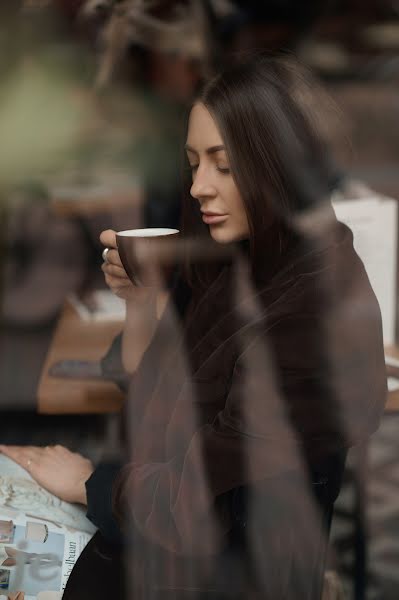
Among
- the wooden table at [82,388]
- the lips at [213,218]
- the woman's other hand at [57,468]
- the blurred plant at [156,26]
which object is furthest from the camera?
Result: the blurred plant at [156,26]

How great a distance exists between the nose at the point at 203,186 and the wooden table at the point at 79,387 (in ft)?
2.02

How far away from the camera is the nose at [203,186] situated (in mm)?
1312

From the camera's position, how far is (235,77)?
1264 millimetres

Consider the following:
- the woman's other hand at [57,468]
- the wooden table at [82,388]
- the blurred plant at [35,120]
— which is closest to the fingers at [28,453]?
the woman's other hand at [57,468]

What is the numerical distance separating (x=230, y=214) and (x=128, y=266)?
0.21m

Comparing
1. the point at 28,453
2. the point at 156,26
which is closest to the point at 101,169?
the point at 156,26

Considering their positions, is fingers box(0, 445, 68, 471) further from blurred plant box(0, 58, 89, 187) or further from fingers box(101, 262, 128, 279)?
blurred plant box(0, 58, 89, 187)

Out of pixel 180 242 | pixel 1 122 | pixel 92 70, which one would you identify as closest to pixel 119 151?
pixel 92 70

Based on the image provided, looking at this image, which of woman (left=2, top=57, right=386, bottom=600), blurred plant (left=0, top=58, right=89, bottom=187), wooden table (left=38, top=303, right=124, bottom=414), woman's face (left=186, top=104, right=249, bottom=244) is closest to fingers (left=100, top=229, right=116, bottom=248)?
woman (left=2, top=57, right=386, bottom=600)

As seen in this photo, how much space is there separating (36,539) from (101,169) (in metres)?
2.96

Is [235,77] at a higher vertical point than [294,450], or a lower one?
higher

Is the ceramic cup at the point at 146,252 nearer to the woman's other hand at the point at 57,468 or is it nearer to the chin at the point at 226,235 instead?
the chin at the point at 226,235

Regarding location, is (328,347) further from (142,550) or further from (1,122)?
(1,122)

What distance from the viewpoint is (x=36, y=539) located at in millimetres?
1428
